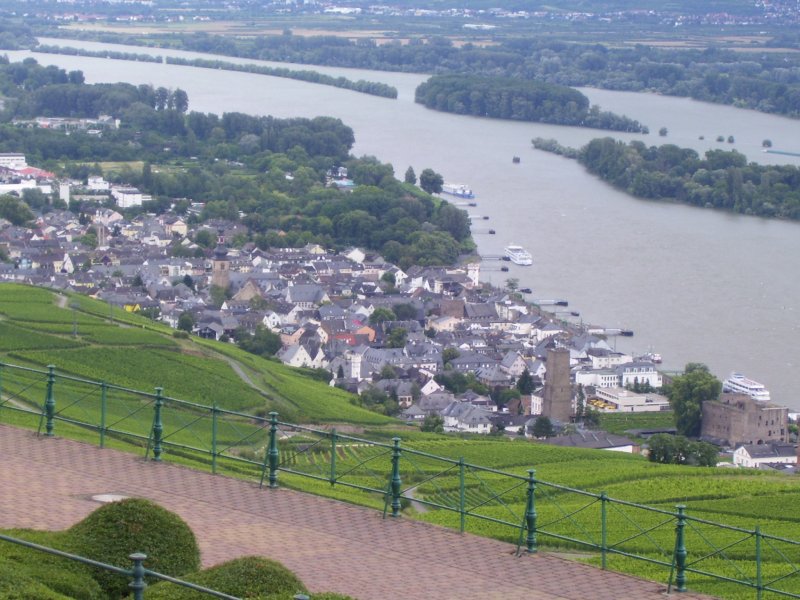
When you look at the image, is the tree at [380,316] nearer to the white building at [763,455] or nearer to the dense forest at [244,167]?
the dense forest at [244,167]

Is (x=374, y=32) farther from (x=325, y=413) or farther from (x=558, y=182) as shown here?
(x=325, y=413)

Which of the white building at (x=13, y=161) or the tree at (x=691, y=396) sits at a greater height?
the tree at (x=691, y=396)

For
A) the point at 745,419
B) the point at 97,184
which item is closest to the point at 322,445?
the point at 745,419

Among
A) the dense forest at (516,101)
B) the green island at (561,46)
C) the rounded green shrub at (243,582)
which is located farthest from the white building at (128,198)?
the rounded green shrub at (243,582)

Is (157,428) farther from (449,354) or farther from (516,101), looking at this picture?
(516,101)

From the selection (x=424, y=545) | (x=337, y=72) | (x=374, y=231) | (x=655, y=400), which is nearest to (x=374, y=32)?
(x=337, y=72)

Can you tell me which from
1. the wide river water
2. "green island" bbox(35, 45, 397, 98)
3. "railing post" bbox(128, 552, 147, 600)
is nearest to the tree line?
"green island" bbox(35, 45, 397, 98)

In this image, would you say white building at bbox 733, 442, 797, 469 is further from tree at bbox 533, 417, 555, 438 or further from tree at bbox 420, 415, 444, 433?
tree at bbox 420, 415, 444, 433
